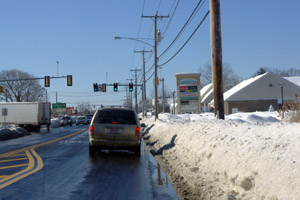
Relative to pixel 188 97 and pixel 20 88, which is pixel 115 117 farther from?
pixel 20 88

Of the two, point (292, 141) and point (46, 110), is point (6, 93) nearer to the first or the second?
point (46, 110)

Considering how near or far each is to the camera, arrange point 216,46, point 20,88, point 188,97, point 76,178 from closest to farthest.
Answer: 1. point 76,178
2. point 216,46
3. point 188,97
4. point 20,88

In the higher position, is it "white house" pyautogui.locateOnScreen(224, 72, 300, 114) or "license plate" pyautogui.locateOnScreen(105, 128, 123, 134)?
"white house" pyautogui.locateOnScreen(224, 72, 300, 114)

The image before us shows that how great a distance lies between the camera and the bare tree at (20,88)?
8981 cm

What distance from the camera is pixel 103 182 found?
8102 mm

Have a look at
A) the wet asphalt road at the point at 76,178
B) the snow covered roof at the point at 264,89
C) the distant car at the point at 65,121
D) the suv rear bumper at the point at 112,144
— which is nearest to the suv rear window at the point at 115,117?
the suv rear bumper at the point at 112,144

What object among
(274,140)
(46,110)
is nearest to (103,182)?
(274,140)

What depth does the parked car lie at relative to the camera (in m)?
13.0

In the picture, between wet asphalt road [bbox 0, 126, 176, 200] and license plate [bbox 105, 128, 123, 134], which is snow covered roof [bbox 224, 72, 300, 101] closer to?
license plate [bbox 105, 128, 123, 134]

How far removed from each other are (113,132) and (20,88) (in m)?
84.2

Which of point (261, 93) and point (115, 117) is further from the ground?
point (261, 93)

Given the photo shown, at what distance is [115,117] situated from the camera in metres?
13.4

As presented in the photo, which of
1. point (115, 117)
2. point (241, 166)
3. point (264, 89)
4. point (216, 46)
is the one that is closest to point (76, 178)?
point (241, 166)

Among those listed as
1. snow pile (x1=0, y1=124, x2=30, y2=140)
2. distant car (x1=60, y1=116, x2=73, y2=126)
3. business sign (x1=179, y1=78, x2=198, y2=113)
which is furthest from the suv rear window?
distant car (x1=60, y1=116, x2=73, y2=126)
